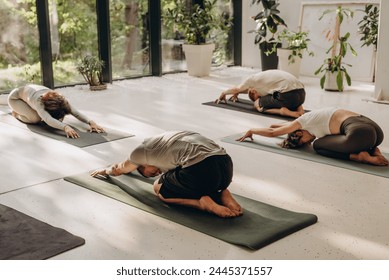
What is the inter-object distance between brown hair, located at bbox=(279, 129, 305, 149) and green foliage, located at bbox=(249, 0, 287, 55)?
13.7 ft

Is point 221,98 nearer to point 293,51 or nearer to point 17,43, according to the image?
point 293,51

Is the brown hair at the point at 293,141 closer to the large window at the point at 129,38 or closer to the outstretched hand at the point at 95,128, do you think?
the outstretched hand at the point at 95,128

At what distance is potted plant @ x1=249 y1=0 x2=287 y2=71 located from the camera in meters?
8.90

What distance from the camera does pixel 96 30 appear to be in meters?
8.34

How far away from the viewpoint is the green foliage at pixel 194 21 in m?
8.81

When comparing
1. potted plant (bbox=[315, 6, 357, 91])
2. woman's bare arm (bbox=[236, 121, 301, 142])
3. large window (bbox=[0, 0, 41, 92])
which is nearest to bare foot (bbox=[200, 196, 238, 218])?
woman's bare arm (bbox=[236, 121, 301, 142])

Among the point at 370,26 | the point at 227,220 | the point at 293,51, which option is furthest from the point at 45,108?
the point at 370,26

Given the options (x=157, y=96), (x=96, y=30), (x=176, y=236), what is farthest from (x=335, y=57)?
(x=176, y=236)

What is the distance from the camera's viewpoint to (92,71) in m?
7.84

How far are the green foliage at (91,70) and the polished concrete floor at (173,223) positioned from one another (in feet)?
4.77

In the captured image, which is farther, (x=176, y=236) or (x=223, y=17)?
(x=223, y=17)

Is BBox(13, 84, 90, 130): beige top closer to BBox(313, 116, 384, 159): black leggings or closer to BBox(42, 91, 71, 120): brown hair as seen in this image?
BBox(42, 91, 71, 120): brown hair

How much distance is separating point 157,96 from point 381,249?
4.74 m

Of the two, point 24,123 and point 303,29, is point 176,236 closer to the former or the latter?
point 24,123
